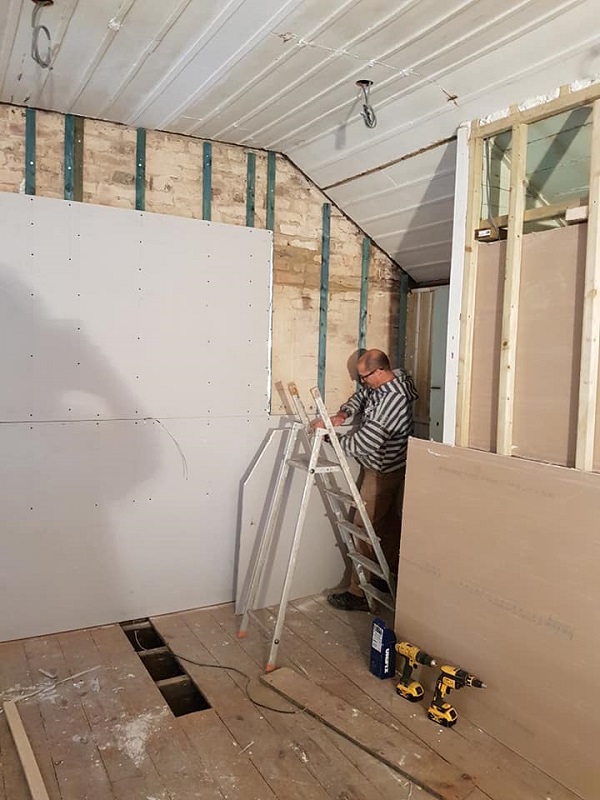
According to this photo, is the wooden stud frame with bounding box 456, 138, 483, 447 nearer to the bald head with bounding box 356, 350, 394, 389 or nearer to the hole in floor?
the bald head with bounding box 356, 350, 394, 389

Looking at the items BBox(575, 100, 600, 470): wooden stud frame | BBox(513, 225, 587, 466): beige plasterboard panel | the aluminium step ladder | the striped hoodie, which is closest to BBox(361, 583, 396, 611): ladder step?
the aluminium step ladder

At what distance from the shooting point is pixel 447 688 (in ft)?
8.79

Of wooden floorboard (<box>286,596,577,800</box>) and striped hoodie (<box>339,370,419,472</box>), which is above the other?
striped hoodie (<box>339,370,419,472</box>)

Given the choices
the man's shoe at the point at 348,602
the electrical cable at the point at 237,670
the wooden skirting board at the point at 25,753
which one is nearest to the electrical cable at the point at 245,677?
the electrical cable at the point at 237,670

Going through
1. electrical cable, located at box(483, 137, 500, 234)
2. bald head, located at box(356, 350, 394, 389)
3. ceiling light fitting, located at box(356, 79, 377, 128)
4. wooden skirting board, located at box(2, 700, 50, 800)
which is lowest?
wooden skirting board, located at box(2, 700, 50, 800)

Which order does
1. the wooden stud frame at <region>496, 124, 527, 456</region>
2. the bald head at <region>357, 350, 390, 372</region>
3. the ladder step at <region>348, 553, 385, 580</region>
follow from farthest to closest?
the bald head at <region>357, 350, 390, 372</region>
the ladder step at <region>348, 553, 385, 580</region>
the wooden stud frame at <region>496, 124, 527, 456</region>

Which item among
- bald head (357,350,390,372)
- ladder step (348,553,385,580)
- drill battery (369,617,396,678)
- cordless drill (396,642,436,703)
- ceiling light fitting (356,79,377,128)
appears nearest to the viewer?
ceiling light fitting (356,79,377,128)

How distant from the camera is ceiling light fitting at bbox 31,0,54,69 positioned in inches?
86.0

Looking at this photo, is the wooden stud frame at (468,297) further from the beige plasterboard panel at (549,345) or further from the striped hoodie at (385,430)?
the striped hoodie at (385,430)

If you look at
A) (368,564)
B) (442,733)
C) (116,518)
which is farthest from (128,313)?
(442,733)

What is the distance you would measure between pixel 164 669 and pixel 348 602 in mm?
1231

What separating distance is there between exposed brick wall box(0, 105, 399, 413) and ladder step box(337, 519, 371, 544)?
78 cm

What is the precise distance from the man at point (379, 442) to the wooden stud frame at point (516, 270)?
2.91 feet

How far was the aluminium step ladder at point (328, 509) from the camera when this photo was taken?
125 inches
